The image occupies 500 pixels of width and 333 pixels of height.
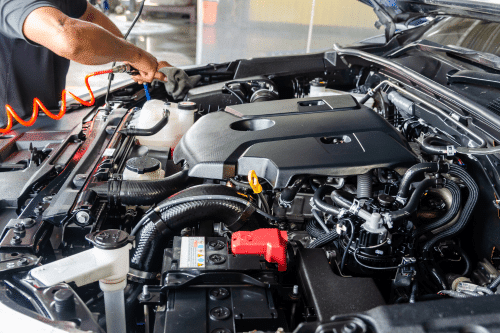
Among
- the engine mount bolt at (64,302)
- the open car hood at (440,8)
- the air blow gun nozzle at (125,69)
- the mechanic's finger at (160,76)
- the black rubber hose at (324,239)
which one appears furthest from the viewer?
the mechanic's finger at (160,76)

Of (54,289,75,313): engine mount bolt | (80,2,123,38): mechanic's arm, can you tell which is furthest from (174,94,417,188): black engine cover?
(80,2,123,38): mechanic's arm

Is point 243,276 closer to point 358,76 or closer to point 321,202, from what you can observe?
point 321,202

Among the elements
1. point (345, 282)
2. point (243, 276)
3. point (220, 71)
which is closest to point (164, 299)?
point (243, 276)

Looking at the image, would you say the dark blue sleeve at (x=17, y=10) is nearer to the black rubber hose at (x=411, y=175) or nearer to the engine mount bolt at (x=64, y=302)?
the engine mount bolt at (x=64, y=302)

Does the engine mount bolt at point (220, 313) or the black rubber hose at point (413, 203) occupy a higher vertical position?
the black rubber hose at point (413, 203)

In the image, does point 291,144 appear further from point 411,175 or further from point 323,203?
point 411,175

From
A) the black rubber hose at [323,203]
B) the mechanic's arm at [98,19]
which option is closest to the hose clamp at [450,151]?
the black rubber hose at [323,203]

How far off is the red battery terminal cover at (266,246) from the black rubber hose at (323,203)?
14 cm

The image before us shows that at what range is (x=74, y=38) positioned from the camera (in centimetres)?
166

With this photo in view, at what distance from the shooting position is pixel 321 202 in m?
1.15

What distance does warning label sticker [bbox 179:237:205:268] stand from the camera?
102cm

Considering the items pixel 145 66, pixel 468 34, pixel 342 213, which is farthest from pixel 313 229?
pixel 468 34

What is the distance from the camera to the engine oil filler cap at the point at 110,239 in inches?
37.3

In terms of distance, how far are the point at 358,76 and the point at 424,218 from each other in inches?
50.3
